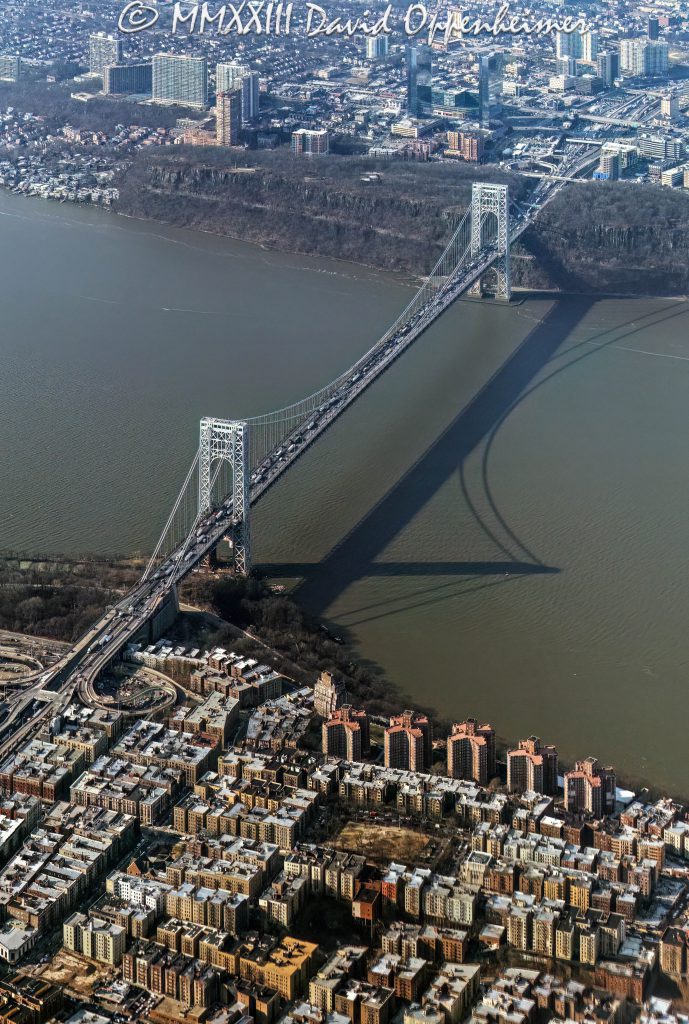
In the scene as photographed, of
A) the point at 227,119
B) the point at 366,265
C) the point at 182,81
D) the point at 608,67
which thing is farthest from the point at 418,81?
the point at 366,265

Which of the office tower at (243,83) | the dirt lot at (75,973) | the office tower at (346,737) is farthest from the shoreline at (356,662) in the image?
the office tower at (243,83)

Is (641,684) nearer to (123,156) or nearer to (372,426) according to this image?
(372,426)

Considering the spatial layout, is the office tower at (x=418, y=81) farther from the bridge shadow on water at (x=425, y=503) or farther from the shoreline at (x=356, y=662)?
the shoreline at (x=356, y=662)

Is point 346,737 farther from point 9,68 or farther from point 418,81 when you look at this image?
point 9,68

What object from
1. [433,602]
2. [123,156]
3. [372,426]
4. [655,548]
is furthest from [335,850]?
[123,156]

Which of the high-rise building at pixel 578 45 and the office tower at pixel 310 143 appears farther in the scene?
the high-rise building at pixel 578 45
